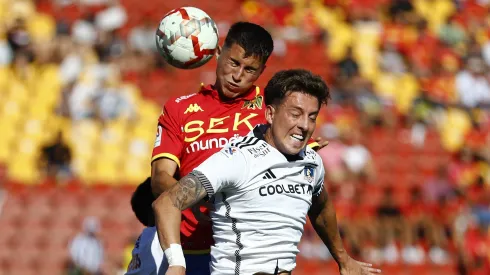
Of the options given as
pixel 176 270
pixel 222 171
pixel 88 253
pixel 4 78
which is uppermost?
pixel 4 78

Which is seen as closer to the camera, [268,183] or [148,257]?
[268,183]

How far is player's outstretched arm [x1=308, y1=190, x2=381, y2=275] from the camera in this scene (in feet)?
18.3

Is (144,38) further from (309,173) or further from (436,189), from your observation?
(309,173)

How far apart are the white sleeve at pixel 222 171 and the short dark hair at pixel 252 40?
114 cm

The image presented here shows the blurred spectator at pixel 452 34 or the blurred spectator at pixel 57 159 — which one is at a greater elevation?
the blurred spectator at pixel 452 34

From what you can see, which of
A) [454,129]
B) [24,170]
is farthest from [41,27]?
[454,129]

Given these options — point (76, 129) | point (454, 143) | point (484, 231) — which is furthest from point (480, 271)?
point (76, 129)

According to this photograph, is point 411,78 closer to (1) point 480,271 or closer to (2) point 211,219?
(1) point 480,271

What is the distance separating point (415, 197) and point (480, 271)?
179 centimetres

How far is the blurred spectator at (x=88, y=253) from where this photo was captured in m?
13.1

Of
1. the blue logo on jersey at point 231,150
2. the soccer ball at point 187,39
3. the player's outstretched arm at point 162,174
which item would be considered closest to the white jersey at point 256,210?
the blue logo on jersey at point 231,150

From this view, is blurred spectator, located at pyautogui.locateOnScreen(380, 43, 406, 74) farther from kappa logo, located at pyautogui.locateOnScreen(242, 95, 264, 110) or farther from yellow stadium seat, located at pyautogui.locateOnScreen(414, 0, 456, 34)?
kappa logo, located at pyautogui.locateOnScreen(242, 95, 264, 110)

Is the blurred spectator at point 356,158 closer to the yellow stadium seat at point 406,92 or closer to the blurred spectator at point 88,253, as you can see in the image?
the yellow stadium seat at point 406,92

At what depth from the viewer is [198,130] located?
5.73 meters
